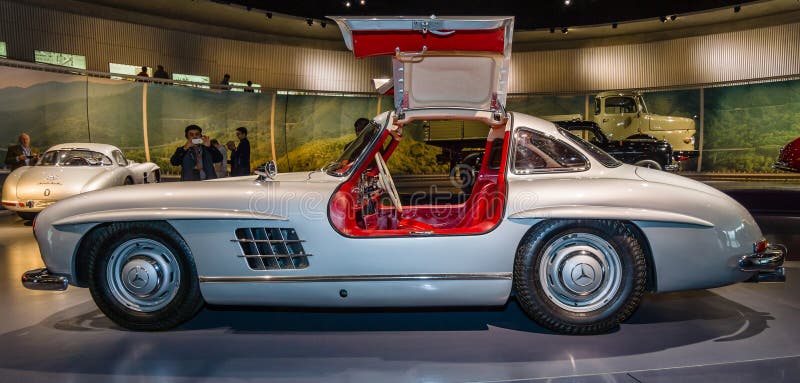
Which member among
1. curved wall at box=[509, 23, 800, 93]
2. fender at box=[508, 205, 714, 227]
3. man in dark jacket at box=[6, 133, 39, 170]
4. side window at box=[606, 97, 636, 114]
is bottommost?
fender at box=[508, 205, 714, 227]

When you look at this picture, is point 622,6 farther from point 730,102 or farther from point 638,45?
point 730,102

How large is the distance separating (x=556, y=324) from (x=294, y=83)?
18373mm

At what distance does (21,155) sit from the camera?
9.73 m

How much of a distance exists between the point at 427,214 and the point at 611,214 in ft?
5.93

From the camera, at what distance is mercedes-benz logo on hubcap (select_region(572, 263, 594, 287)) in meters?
3.36

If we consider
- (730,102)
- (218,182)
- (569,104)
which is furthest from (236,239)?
(730,102)

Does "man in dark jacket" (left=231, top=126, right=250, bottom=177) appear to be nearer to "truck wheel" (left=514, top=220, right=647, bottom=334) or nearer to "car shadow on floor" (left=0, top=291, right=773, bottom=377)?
"car shadow on floor" (left=0, top=291, right=773, bottom=377)

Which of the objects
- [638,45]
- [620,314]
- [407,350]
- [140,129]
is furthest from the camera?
[638,45]

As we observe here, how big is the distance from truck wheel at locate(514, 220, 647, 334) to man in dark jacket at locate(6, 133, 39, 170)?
31.4 ft

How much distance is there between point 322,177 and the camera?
3764 mm

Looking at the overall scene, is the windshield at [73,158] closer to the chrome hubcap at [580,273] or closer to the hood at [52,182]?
the hood at [52,182]

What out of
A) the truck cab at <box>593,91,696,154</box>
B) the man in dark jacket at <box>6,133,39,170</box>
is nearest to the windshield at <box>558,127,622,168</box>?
the man in dark jacket at <box>6,133,39,170</box>

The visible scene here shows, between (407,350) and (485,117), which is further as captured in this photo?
(485,117)

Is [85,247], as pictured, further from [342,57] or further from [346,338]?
[342,57]
